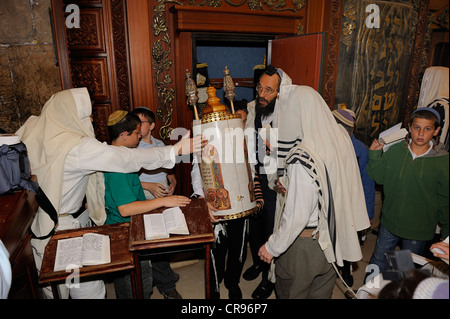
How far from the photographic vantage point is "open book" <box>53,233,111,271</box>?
1819 millimetres

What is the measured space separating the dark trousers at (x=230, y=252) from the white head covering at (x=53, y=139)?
1.34 meters

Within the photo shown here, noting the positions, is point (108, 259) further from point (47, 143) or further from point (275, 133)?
point (275, 133)

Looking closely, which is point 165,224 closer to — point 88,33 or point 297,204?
point 297,204

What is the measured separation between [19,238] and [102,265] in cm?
52

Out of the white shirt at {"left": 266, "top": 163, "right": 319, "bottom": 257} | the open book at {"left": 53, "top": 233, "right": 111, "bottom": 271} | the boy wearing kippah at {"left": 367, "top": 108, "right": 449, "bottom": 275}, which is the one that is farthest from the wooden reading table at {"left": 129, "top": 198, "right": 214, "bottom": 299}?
the boy wearing kippah at {"left": 367, "top": 108, "right": 449, "bottom": 275}

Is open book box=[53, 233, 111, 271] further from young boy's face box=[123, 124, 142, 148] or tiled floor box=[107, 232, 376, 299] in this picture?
tiled floor box=[107, 232, 376, 299]

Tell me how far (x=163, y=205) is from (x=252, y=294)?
137 centimetres

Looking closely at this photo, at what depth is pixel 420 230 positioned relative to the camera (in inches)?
90.9

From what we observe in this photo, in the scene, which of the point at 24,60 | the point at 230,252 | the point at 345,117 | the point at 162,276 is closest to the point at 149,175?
the point at 162,276

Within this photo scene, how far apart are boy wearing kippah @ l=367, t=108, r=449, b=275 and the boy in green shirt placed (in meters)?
1.59

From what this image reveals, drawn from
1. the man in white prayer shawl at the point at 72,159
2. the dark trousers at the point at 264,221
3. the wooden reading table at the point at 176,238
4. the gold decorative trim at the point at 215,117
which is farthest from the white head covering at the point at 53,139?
the dark trousers at the point at 264,221

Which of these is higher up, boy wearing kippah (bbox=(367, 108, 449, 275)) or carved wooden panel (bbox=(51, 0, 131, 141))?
carved wooden panel (bbox=(51, 0, 131, 141))
